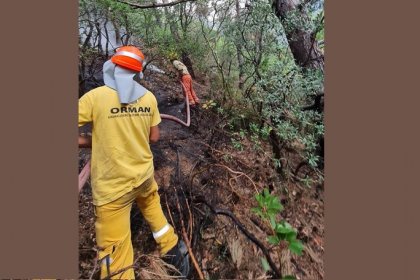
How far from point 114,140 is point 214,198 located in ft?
2.91

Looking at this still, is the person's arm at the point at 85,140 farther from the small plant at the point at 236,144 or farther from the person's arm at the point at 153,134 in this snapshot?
the small plant at the point at 236,144

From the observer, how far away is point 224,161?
2732 millimetres

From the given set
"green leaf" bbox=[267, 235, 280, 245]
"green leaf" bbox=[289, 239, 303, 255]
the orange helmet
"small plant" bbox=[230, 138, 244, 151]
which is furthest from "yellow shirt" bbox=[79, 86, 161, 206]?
"green leaf" bbox=[289, 239, 303, 255]

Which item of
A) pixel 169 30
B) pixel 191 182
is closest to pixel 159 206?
pixel 191 182

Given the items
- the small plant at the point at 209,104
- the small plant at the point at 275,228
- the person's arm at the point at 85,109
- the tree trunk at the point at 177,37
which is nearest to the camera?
the person's arm at the point at 85,109

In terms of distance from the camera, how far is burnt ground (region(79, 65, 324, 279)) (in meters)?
2.41

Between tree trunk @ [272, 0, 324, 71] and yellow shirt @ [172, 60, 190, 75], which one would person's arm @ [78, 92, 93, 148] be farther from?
tree trunk @ [272, 0, 324, 71]

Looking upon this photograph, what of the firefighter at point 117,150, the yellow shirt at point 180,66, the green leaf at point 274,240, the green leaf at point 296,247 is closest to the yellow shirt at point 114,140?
the firefighter at point 117,150

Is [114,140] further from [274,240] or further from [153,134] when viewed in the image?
[274,240]

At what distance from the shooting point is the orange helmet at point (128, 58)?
2170mm

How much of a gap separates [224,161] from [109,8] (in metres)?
1.41

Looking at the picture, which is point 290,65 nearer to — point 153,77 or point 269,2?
point 269,2

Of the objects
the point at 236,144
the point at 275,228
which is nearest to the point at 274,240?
the point at 275,228

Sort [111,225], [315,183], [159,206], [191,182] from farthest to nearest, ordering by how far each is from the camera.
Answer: [315,183] < [191,182] < [159,206] < [111,225]
